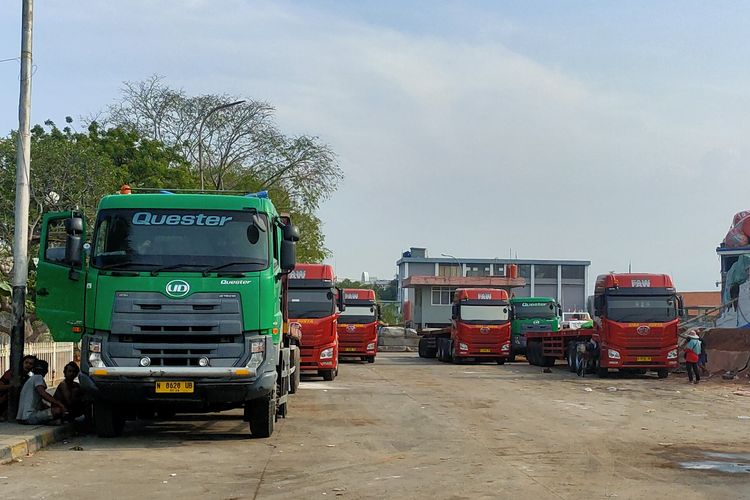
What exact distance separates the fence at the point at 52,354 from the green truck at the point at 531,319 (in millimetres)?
22063

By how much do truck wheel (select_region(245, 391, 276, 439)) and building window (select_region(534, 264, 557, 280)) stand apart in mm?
85088

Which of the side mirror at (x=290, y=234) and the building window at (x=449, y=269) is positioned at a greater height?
the building window at (x=449, y=269)

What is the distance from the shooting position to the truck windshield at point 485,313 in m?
37.0

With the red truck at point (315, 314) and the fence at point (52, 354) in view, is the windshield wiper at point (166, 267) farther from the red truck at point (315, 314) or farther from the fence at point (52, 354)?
the red truck at point (315, 314)

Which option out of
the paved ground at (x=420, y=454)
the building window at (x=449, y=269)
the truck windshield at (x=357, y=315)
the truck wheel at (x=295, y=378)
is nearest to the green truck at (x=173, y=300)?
the paved ground at (x=420, y=454)

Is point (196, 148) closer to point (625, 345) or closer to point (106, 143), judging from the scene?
point (106, 143)

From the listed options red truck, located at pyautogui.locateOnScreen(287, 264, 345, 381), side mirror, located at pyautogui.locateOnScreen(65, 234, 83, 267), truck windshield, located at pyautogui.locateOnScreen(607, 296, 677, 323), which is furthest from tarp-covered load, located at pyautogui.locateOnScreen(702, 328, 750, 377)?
side mirror, located at pyautogui.locateOnScreen(65, 234, 83, 267)

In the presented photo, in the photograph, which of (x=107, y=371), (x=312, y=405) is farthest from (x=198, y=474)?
(x=312, y=405)

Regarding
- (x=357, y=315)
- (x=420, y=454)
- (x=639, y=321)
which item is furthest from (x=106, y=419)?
(x=357, y=315)

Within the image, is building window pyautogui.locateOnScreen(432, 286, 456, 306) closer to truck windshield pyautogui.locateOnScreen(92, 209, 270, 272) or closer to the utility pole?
the utility pole

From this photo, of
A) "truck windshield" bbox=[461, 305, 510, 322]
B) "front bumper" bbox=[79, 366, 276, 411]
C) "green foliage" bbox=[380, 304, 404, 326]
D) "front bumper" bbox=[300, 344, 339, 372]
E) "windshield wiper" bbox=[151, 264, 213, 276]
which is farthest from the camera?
"green foliage" bbox=[380, 304, 404, 326]

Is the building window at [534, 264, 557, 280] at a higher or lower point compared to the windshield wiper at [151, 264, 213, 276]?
higher

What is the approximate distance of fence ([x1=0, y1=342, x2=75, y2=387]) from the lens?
67.5 feet

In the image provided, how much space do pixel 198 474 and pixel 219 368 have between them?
6.88 feet
